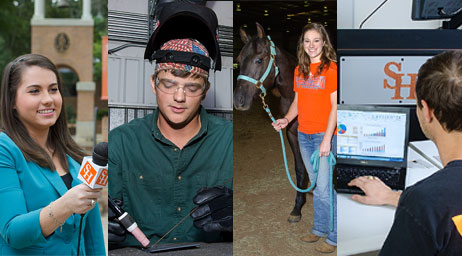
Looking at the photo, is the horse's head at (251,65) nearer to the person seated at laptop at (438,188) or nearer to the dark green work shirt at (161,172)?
the dark green work shirt at (161,172)

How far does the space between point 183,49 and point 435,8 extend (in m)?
1.31

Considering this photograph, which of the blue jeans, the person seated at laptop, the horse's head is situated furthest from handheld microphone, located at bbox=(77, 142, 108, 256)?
the person seated at laptop

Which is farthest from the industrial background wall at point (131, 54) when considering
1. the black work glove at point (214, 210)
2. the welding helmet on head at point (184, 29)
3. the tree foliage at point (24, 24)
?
the tree foliage at point (24, 24)

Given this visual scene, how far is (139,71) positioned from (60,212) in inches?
29.8

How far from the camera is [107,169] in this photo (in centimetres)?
210

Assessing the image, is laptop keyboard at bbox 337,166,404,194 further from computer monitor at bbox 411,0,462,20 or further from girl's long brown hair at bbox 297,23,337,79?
computer monitor at bbox 411,0,462,20

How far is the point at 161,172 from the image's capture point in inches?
79.4

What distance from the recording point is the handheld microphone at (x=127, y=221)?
2.00 m

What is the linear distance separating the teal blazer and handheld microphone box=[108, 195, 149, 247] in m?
0.35

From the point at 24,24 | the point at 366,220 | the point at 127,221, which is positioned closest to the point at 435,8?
the point at 366,220

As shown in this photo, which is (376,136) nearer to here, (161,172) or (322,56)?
(322,56)

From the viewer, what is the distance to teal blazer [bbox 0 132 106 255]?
207 cm

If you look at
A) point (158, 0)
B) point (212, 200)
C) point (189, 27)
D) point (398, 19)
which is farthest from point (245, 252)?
point (398, 19)

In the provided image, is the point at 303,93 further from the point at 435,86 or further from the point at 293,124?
the point at 435,86
